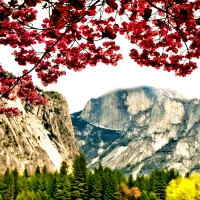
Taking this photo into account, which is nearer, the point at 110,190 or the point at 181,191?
the point at 110,190

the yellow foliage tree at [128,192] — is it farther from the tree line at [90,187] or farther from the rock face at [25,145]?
the rock face at [25,145]

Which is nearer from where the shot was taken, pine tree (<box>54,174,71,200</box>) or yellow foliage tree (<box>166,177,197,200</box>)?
pine tree (<box>54,174,71,200</box>)

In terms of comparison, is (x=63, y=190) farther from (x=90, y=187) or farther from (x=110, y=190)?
(x=110, y=190)

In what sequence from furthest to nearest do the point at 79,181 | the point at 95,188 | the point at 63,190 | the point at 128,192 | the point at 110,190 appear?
the point at 128,192 → the point at 110,190 → the point at 95,188 → the point at 79,181 → the point at 63,190

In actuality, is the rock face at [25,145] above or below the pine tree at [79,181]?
above

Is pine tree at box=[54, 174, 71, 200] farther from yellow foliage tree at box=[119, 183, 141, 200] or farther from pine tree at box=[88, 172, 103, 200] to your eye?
yellow foliage tree at box=[119, 183, 141, 200]

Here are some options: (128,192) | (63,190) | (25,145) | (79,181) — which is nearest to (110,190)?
(128,192)

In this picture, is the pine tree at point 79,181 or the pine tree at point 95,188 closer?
the pine tree at point 79,181

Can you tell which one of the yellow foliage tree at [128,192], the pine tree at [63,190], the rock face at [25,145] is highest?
the rock face at [25,145]

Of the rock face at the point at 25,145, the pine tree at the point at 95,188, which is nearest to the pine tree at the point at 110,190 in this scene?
the pine tree at the point at 95,188

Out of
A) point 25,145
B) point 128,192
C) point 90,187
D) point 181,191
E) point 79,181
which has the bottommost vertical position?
point 181,191

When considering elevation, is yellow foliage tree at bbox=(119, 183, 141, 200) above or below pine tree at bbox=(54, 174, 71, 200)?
below

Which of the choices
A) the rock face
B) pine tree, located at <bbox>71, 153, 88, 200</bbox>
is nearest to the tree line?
→ pine tree, located at <bbox>71, 153, 88, 200</bbox>

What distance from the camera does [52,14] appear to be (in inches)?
191
